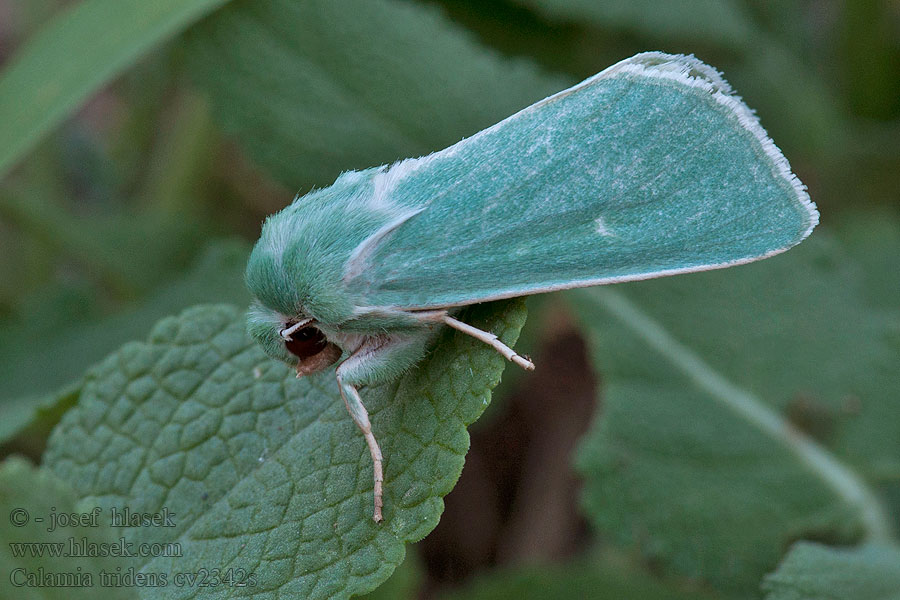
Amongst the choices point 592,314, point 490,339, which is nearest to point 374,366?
point 490,339

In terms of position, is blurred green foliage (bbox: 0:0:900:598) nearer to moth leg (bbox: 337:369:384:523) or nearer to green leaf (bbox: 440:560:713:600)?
green leaf (bbox: 440:560:713:600)

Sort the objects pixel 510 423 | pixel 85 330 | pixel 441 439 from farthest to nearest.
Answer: pixel 510 423 → pixel 85 330 → pixel 441 439

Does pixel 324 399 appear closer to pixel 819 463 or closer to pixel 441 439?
pixel 441 439

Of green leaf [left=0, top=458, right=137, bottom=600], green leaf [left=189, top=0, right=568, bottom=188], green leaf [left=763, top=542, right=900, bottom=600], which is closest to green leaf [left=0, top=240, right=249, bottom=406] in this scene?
green leaf [left=189, top=0, right=568, bottom=188]

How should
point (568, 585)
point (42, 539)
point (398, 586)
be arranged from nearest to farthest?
point (42, 539), point (398, 586), point (568, 585)

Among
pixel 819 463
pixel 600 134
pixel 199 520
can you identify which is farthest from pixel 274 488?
pixel 819 463

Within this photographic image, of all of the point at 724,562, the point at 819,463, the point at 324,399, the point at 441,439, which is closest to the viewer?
the point at 441,439

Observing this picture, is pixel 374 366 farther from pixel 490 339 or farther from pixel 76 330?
pixel 76 330
